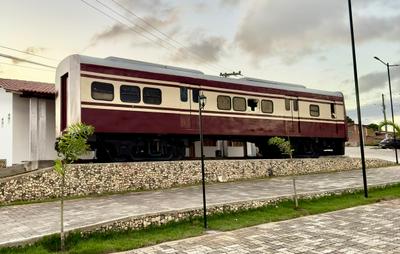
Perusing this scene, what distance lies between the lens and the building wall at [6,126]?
65.4 feet

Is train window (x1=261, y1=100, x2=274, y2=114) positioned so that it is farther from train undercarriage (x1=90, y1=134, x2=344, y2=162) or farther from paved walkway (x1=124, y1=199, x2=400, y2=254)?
paved walkway (x1=124, y1=199, x2=400, y2=254)

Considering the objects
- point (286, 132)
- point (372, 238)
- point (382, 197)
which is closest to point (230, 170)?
point (286, 132)

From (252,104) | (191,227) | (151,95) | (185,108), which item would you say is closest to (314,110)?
(252,104)

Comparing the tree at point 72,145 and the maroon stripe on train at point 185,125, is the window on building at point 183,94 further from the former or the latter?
the tree at point 72,145

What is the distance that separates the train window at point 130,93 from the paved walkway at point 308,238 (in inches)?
296

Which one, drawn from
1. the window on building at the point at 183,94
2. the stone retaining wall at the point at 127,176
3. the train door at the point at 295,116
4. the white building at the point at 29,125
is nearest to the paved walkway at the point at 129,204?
the stone retaining wall at the point at 127,176

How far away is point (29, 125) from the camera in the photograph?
19.5 m

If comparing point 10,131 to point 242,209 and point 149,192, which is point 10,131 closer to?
point 149,192

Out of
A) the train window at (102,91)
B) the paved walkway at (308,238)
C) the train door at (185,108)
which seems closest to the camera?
the paved walkway at (308,238)

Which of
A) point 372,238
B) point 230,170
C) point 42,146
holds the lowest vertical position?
point 372,238

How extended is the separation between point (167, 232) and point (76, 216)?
8.40ft

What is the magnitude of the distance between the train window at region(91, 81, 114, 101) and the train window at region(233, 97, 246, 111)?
6635mm

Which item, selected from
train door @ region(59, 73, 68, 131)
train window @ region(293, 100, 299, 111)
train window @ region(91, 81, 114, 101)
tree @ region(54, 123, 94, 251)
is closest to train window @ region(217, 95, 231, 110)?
train window @ region(293, 100, 299, 111)

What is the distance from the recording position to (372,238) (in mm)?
9039
